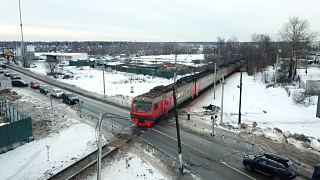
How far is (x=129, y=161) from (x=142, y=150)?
1.98 meters

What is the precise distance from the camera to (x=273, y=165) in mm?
14320

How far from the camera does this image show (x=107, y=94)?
3941 cm

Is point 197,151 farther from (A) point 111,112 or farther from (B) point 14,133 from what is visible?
(B) point 14,133

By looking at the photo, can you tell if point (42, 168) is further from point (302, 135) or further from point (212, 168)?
point (302, 135)

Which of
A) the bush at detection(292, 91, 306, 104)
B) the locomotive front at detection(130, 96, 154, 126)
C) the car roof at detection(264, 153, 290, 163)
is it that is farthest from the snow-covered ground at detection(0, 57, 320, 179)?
the car roof at detection(264, 153, 290, 163)

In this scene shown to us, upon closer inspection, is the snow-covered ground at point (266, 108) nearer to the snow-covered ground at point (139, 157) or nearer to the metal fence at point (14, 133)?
the snow-covered ground at point (139, 157)

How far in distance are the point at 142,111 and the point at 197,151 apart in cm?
661

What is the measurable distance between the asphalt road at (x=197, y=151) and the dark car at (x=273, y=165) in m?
0.53

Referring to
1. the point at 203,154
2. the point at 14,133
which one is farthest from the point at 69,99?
the point at 203,154

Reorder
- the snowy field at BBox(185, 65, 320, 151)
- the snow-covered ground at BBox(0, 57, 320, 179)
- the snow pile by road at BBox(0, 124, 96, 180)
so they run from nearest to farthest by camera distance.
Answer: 1. the snow pile by road at BBox(0, 124, 96, 180)
2. the snow-covered ground at BBox(0, 57, 320, 179)
3. the snowy field at BBox(185, 65, 320, 151)

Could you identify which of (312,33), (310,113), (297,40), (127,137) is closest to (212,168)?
(127,137)

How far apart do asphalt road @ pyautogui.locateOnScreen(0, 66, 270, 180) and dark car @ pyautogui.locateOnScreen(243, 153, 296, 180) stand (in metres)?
0.53

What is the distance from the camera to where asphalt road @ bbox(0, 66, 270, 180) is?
15.2 m

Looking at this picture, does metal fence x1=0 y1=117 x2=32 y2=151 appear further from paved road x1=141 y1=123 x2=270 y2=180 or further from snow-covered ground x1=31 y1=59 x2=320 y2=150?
snow-covered ground x1=31 y1=59 x2=320 y2=150
